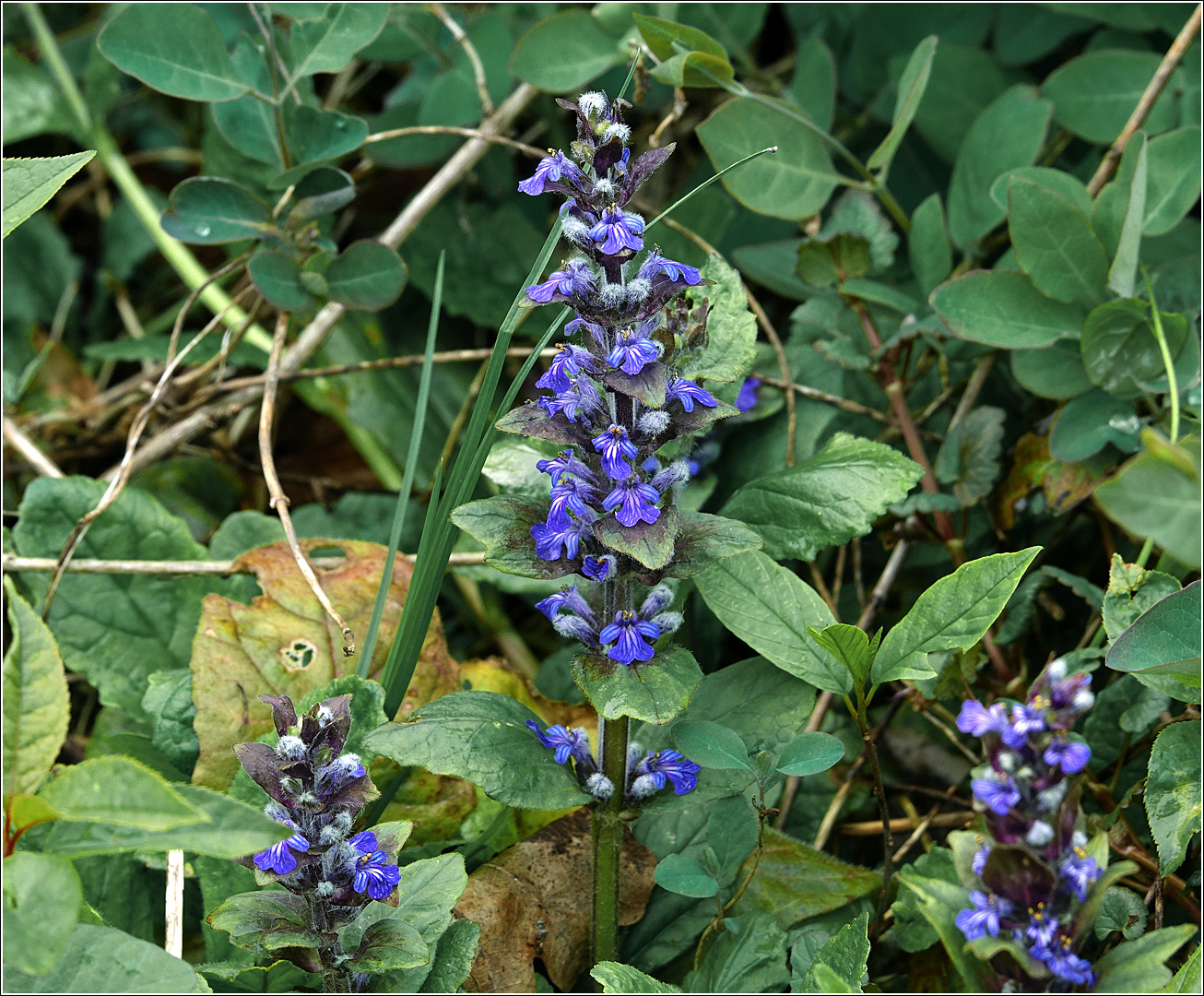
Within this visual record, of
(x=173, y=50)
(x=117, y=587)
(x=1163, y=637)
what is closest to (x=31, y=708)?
(x=117, y=587)

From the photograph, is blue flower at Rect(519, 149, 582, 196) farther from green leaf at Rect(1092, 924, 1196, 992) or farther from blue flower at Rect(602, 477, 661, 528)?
green leaf at Rect(1092, 924, 1196, 992)

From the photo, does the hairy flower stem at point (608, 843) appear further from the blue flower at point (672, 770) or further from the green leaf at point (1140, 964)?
the green leaf at point (1140, 964)

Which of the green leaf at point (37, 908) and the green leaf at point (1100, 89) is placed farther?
the green leaf at point (1100, 89)

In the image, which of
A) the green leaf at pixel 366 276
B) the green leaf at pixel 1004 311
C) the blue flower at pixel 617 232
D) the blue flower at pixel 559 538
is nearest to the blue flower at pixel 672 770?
the blue flower at pixel 559 538

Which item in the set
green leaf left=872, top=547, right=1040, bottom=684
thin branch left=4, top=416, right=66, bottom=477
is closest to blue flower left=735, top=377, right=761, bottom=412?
green leaf left=872, top=547, right=1040, bottom=684

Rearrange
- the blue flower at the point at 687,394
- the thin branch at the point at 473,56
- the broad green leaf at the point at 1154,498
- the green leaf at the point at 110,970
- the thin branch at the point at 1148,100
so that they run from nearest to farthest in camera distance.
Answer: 1. the broad green leaf at the point at 1154,498
2. the green leaf at the point at 110,970
3. the blue flower at the point at 687,394
4. the thin branch at the point at 1148,100
5. the thin branch at the point at 473,56

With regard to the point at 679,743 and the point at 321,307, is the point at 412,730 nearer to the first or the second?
the point at 679,743

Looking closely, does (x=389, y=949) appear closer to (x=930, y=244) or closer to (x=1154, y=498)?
(x=1154, y=498)

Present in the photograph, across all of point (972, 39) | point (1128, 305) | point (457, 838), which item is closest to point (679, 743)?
point (457, 838)
